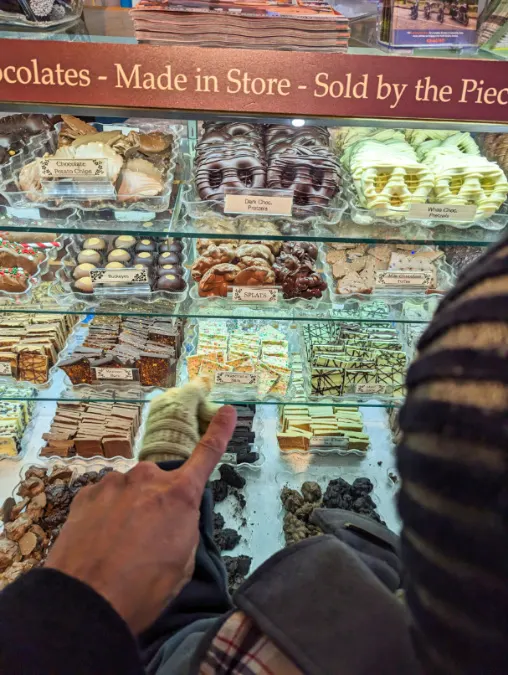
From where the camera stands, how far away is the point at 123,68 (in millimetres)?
1184

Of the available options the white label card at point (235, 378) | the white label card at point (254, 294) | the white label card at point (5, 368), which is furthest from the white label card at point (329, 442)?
the white label card at point (5, 368)

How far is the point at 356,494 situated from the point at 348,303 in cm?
93

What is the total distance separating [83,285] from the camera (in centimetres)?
189

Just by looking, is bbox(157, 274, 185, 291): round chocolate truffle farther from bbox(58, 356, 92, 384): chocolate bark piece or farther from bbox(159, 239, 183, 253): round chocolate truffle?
bbox(58, 356, 92, 384): chocolate bark piece

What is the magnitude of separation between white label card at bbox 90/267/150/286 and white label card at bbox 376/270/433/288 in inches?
32.7

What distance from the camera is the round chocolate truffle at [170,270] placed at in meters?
1.95

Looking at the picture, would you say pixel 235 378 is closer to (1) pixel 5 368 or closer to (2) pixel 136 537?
(1) pixel 5 368

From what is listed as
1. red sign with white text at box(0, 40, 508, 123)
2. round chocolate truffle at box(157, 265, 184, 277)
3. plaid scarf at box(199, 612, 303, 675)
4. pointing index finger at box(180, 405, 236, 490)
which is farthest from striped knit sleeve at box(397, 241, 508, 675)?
round chocolate truffle at box(157, 265, 184, 277)

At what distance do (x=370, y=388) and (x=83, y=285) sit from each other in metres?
1.16

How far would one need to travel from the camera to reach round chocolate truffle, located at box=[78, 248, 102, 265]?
194 centimetres

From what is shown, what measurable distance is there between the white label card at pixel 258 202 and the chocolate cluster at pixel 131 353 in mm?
740

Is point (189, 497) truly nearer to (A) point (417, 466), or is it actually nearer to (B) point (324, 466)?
(A) point (417, 466)

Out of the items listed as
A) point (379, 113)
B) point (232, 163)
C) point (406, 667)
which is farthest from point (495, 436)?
point (232, 163)

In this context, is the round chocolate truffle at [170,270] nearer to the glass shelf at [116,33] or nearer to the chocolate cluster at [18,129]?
the chocolate cluster at [18,129]
